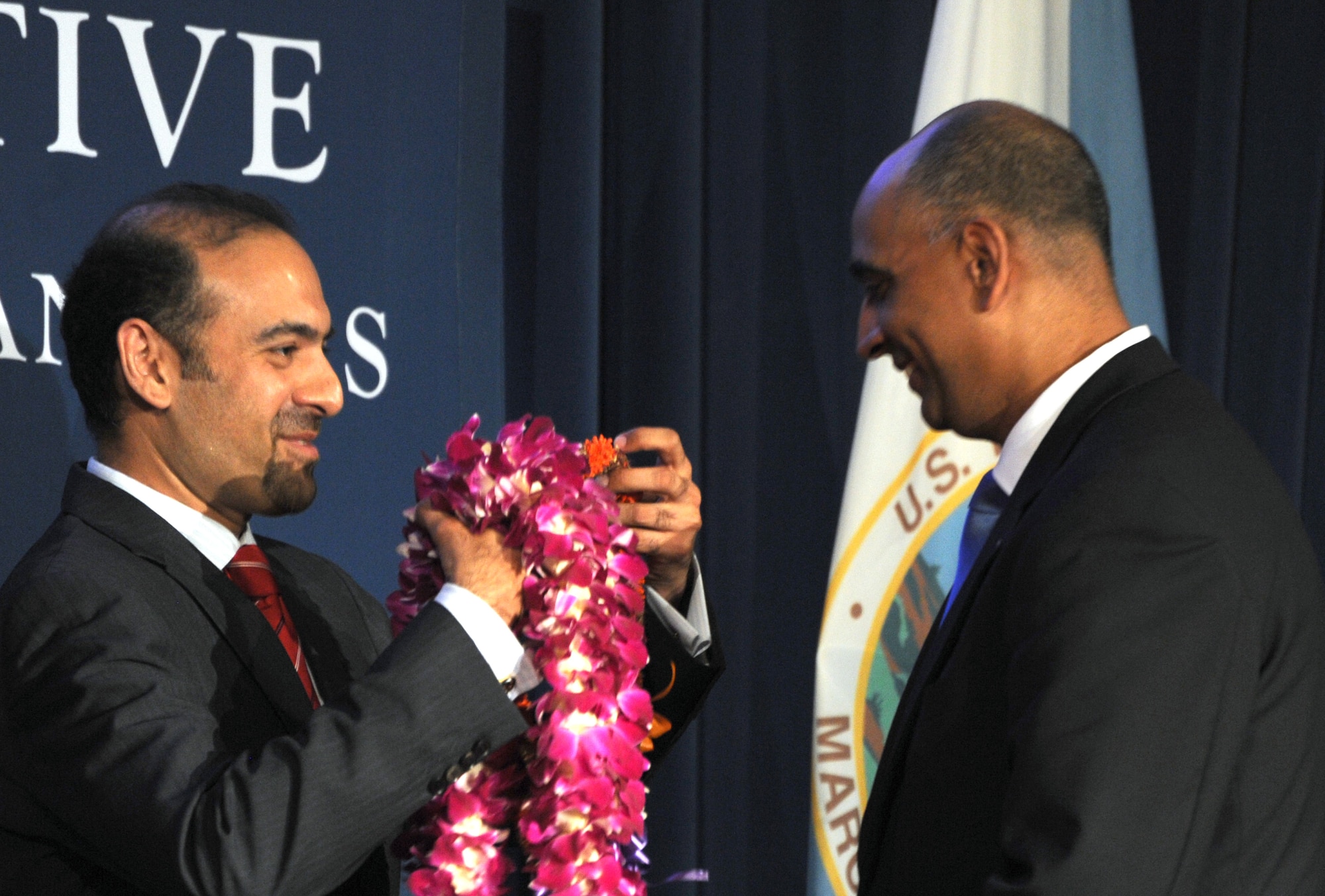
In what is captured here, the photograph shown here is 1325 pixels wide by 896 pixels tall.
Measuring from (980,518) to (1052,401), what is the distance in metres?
0.19

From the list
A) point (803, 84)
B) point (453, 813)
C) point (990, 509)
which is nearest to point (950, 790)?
point (990, 509)

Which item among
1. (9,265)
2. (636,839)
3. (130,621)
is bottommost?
(636,839)

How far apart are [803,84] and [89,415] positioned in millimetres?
2037

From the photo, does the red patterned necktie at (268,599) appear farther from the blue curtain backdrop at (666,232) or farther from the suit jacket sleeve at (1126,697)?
the suit jacket sleeve at (1126,697)

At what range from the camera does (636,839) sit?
64.7 inches

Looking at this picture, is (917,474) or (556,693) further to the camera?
(917,474)

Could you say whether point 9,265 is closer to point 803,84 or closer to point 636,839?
point 636,839

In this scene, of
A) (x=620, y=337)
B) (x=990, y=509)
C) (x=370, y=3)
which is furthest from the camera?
(x=620, y=337)

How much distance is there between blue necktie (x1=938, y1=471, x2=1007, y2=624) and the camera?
1.70 meters

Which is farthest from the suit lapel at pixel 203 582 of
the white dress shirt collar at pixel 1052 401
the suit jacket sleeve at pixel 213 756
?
the white dress shirt collar at pixel 1052 401

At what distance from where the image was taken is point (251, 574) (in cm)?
184

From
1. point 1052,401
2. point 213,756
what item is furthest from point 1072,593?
point 213,756

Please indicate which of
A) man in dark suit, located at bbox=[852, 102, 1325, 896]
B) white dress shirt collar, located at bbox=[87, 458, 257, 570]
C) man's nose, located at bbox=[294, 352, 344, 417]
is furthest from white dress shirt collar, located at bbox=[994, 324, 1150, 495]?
white dress shirt collar, located at bbox=[87, 458, 257, 570]

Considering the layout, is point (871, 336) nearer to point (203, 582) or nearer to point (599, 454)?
point (599, 454)
